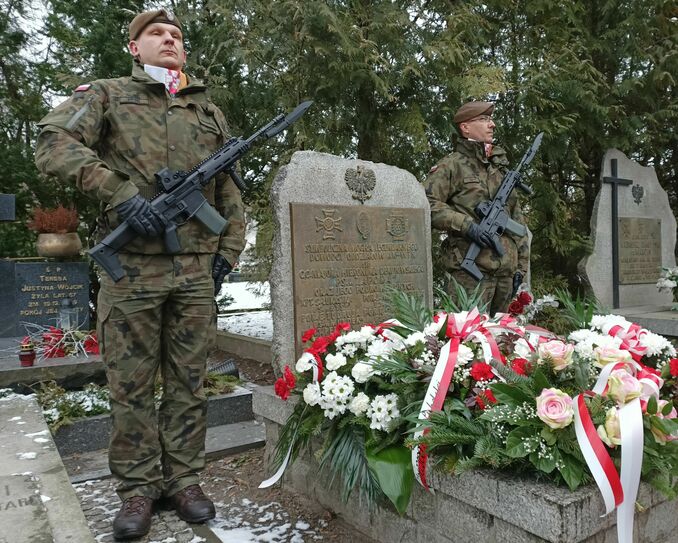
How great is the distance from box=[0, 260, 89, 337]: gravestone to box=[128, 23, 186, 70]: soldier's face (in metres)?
3.84

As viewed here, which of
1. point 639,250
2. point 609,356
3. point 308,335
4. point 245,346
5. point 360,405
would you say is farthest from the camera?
point 245,346

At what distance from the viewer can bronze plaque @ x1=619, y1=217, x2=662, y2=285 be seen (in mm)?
6004

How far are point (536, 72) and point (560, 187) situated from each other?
196 centimetres

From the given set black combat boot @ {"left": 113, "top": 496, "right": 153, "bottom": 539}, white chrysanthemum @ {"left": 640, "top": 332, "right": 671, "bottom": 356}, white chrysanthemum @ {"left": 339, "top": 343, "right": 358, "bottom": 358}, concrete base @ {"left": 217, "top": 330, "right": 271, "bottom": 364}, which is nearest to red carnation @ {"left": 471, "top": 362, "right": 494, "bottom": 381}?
white chrysanthemum @ {"left": 339, "top": 343, "right": 358, "bottom": 358}

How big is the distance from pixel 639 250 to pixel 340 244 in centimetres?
435

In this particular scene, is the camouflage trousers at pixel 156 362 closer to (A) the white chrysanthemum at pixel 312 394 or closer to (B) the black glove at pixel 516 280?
(A) the white chrysanthemum at pixel 312 394

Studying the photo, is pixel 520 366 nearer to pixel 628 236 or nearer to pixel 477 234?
pixel 477 234

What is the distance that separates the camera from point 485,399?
6.56 ft

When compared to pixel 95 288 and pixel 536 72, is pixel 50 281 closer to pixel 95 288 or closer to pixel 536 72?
pixel 95 288

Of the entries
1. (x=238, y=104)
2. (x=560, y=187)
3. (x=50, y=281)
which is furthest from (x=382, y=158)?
(x=50, y=281)

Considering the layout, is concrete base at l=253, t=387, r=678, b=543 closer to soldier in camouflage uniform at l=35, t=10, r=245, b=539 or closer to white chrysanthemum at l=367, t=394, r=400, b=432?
white chrysanthemum at l=367, t=394, r=400, b=432

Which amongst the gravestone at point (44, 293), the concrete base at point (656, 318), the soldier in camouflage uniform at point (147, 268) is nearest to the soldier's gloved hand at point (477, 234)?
the soldier in camouflage uniform at point (147, 268)

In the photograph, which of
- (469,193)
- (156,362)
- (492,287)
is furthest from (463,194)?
(156,362)

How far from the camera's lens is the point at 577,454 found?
1742 millimetres
